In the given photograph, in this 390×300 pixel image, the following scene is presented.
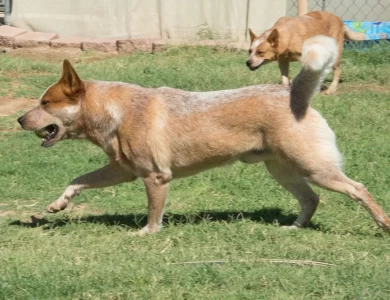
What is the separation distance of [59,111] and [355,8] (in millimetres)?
8940

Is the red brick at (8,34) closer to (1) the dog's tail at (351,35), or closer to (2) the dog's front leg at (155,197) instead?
(1) the dog's tail at (351,35)

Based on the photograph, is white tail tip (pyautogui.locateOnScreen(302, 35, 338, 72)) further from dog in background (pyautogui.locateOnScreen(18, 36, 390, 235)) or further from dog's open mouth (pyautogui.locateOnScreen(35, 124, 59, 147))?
dog's open mouth (pyautogui.locateOnScreen(35, 124, 59, 147))

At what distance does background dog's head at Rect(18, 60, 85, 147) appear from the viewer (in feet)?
20.0

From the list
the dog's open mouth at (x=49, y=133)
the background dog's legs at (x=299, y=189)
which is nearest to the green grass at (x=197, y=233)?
the background dog's legs at (x=299, y=189)

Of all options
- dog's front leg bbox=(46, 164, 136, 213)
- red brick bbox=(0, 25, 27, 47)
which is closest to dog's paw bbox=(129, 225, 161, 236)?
dog's front leg bbox=(46, 164, 136, 213)

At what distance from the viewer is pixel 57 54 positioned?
40.2 feet

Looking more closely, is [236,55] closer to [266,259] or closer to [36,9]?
[36,9]

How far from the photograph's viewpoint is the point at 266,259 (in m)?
5.29

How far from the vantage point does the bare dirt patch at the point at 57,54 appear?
1203 centimetres

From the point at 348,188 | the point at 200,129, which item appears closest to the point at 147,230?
the point at 200,129

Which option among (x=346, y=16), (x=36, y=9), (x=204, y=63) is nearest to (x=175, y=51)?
(x=204, y=63)

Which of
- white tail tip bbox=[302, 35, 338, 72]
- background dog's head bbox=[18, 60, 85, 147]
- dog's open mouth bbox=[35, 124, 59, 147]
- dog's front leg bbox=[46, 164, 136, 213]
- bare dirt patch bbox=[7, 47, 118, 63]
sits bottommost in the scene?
bare dirt patch bbox=[7, 47, 118, 63]

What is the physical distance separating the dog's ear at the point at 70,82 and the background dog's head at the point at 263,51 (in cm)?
549

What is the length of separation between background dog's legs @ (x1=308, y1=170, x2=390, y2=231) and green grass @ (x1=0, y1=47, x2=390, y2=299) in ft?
0.48
